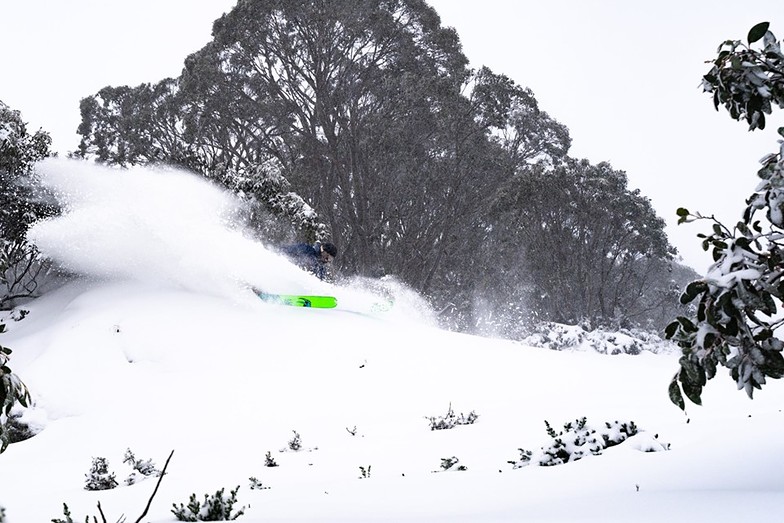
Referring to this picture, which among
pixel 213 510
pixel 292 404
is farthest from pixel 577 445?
pixel 292 404

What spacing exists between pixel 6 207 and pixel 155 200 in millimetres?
3219

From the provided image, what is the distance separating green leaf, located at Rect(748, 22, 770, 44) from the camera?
7.62ft

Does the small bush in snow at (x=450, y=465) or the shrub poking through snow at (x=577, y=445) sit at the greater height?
the shrub poking through snow at (x=577, y=445)

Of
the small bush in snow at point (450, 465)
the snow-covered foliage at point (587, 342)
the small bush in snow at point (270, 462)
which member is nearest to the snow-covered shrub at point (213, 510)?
the small bush in snow at point (450, 465)

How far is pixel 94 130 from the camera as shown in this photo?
28.3 m

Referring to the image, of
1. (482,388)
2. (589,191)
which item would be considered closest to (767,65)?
(482,388)

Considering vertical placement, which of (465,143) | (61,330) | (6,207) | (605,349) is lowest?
(61,330)

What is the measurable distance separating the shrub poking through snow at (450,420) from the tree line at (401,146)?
15859 millimetres

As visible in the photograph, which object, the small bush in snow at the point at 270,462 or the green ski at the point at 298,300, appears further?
the green ski at the point at 298,300

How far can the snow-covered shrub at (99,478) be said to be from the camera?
15.7 ft

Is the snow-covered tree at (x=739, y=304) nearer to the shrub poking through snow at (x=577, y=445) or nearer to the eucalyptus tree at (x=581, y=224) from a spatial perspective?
the shrub poking through snow at (x=577, y=445)

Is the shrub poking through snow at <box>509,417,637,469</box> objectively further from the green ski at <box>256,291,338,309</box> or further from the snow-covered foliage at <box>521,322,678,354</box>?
the snow-covered foliage at <box>521,322,678,354</box>

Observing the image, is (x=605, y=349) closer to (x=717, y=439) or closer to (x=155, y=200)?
(x=155, y=200)

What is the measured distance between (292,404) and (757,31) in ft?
19.6
